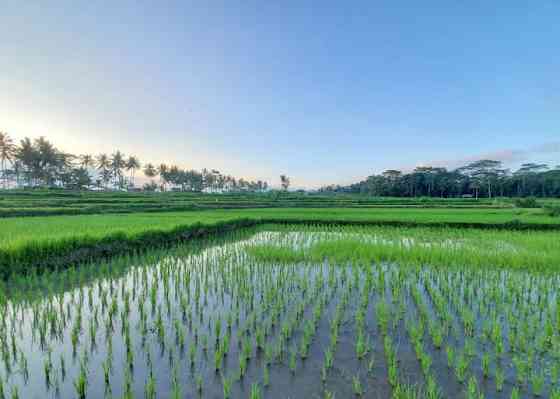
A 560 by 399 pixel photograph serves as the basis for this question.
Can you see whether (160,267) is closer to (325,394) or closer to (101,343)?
(101,343)

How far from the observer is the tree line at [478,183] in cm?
5700

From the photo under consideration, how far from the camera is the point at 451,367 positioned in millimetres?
3268

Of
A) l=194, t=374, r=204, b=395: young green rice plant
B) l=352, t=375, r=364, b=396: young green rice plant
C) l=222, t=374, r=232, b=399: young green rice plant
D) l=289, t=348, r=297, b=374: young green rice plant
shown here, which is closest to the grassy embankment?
l=194, t=374, r=204, b=395: young green rice plant

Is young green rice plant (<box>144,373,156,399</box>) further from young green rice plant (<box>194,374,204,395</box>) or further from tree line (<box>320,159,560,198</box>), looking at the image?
tree line (<box>320,159,560,198</box>)

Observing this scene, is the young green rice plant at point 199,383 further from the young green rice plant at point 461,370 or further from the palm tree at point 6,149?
the palm tree at point 6,149

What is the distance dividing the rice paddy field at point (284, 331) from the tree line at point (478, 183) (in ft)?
214

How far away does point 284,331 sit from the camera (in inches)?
155

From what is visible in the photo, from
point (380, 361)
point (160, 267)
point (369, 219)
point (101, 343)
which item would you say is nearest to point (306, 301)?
point (380, 361)

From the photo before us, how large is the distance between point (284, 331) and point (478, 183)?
7500 centimetres

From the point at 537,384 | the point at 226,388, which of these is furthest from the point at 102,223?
the point at 537,384

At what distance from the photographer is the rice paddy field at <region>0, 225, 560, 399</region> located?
294 centimetres

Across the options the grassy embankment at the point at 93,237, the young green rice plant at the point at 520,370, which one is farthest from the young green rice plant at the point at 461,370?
the grassy embankment at the point at 93,237

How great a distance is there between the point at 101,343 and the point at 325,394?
3.14m

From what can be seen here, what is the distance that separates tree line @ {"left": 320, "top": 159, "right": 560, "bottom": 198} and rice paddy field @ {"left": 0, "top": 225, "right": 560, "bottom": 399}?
65.3m
